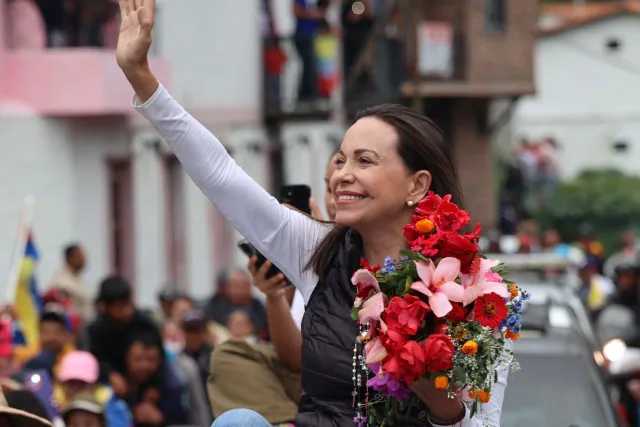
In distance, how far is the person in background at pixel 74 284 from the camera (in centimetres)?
1455

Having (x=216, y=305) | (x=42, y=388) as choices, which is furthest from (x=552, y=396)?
(x=216, y=305)

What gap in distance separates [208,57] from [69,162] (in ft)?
15.3

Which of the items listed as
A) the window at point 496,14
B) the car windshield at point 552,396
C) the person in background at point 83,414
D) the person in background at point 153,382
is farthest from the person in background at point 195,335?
the window at point 496,14

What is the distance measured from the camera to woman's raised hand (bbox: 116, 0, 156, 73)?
4512 millimetres

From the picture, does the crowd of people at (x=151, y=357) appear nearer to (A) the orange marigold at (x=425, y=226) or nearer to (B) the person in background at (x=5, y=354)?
(B) the person in background at (x=5, y=354)

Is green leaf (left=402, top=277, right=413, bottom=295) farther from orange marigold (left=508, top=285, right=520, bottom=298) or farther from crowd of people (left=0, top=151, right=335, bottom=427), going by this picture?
crowd of people (left=0, top=151, right=335, bottom=427)

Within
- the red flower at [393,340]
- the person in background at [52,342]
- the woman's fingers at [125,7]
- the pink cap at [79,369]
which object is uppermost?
the woman's fingers at [125,7]

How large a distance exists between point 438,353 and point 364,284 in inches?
12.7

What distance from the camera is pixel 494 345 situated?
439cm

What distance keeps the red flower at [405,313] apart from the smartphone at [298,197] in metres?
1.69

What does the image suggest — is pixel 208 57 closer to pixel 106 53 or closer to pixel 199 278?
pixel 199 278

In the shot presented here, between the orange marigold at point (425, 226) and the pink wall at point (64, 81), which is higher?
the orange marigold at point (425, 226)

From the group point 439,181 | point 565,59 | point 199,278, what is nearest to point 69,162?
point 199,278

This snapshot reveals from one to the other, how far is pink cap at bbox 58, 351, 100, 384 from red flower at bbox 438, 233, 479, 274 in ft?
17.0
